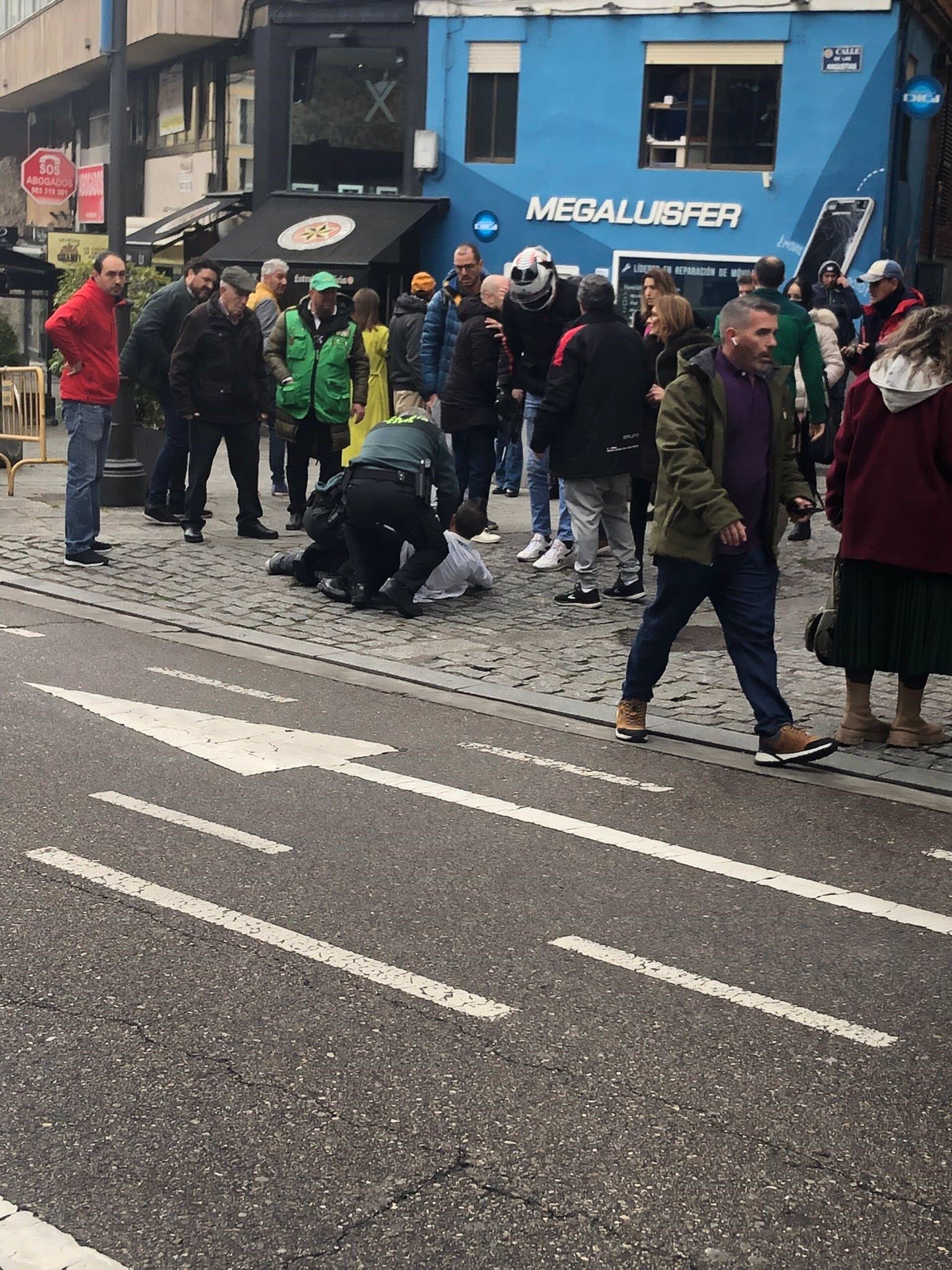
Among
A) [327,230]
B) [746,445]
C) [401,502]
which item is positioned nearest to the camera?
[746,445]

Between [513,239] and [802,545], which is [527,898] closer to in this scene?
[802,545]

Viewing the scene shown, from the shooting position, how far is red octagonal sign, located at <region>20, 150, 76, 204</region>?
33438 mm

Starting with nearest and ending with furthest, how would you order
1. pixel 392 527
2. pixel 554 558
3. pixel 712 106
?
1. pixel 392 527
2. pixel 554 558
3. pixel 712 106

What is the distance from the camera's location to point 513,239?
2466 centimetres

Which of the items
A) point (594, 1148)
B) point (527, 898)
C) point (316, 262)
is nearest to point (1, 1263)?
point (594, 1148)

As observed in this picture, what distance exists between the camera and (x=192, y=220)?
27328 millimetres

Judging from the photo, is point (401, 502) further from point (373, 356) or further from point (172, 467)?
point (373, 356)

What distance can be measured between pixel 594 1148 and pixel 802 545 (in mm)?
9930

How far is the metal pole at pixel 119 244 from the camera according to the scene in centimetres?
1421

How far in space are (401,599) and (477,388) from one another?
2420 millimetres

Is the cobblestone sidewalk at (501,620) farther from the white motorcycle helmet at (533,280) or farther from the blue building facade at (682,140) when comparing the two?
the blue building facade at (682,140)

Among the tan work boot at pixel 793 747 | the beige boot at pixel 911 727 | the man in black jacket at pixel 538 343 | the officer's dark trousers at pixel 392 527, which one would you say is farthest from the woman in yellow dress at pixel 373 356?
the tan work boot at pixel 793 747

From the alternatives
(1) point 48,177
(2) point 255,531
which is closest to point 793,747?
(2) point 255,531

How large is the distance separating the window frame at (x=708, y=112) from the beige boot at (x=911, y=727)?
55.1 ft
